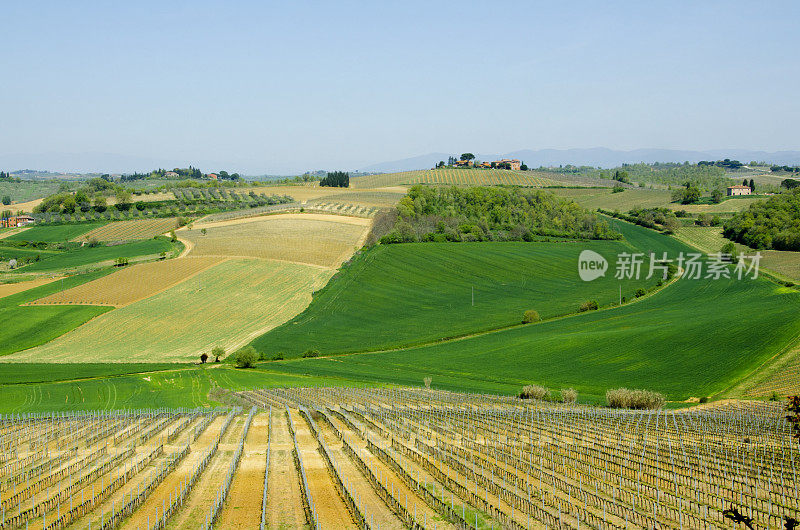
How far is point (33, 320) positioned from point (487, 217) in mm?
87993

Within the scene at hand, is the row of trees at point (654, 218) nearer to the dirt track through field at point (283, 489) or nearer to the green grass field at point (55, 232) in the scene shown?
the green grass field at point (55, 232)

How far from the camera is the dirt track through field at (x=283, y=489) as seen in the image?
20859 mm

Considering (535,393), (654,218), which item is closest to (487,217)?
(654,218)

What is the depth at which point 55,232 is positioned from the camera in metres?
144

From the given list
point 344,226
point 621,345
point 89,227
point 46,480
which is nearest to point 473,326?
point 621,345

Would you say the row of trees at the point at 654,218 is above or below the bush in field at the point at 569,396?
above

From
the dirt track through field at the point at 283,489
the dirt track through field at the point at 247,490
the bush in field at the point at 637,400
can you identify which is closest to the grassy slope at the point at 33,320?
the dirt track through field at the point at 247,490

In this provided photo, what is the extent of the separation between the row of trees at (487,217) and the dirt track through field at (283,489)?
91.2 meters

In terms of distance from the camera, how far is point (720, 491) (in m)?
24.0

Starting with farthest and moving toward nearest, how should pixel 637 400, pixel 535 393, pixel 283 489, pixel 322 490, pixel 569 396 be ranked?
pixel 535 393
pixel 569 396
pixel 637 400
pixel 283 489
pixel 322 490

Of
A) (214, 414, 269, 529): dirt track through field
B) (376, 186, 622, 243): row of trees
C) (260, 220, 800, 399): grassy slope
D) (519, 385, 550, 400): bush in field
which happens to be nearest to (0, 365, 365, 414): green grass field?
(260, 220, 800, 399): grassy slope

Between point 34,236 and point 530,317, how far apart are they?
364ft

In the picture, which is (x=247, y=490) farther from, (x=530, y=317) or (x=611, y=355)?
(x=530, y=317)

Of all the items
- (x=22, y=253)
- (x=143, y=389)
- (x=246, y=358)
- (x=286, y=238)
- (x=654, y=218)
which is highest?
(x=654, y=218)
